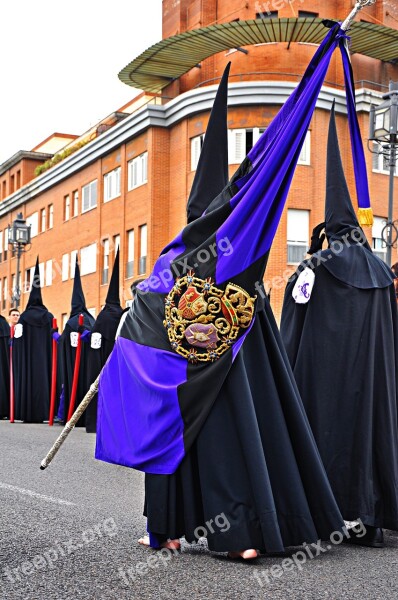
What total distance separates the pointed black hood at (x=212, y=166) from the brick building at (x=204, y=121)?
30.5 m

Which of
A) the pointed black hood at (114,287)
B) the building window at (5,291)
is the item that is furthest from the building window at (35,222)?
the pointed black hood at (114,287)

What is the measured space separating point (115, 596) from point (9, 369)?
19.1 meters

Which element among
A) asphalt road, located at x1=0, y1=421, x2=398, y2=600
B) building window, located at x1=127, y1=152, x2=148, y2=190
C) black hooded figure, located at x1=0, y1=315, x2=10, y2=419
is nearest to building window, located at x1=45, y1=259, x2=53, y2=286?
building window, located at x1=127, y1=152, x2=148, y2=190

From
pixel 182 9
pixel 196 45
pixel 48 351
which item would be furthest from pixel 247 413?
pixel 182 9

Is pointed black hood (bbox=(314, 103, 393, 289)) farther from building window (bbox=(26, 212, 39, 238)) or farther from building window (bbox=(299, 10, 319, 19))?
building window (bbox=(26, 212, 39, 238))

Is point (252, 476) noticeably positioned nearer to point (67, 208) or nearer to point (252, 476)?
point (252, 476)

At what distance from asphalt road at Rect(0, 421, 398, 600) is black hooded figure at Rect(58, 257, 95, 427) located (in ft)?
40.8

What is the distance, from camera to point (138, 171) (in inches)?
1700

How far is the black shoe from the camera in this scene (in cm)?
585

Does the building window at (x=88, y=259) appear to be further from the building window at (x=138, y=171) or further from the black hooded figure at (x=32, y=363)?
the black hooded figure at (x=32, y=363)

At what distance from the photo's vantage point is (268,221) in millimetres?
5402

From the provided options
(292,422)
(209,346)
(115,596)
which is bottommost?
(115,596)

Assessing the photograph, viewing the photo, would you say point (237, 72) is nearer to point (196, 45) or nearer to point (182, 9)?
point (196, 45)

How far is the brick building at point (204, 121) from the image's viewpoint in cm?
3769
